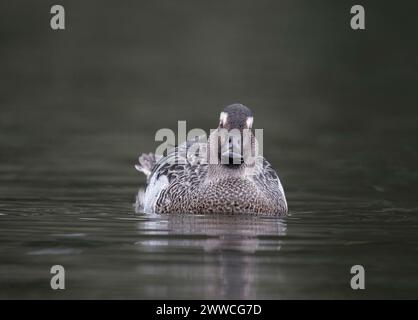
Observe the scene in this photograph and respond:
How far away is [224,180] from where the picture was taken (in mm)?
16484

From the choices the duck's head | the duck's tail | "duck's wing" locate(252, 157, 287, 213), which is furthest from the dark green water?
the duck's head

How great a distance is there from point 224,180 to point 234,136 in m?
0.96

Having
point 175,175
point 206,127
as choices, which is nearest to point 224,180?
point 175,175

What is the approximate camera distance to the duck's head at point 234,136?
619 inches

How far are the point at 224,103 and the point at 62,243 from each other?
14687 mm

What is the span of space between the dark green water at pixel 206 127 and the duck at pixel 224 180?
36cm

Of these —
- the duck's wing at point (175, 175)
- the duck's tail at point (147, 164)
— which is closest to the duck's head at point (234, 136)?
the duck's wing at point (175, 175)

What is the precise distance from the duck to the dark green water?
0.36 meters

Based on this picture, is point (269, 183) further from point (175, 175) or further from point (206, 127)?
point (206, 127)

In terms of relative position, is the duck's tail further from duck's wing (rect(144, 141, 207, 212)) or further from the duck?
the duck

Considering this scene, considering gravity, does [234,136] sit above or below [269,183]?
above

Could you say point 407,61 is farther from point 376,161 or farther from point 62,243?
point 62,243

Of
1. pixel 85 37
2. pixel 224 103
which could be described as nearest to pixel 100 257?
pixel 224 103

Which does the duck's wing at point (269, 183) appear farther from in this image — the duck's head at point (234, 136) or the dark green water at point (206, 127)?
the duck's head at point (234, 136)
